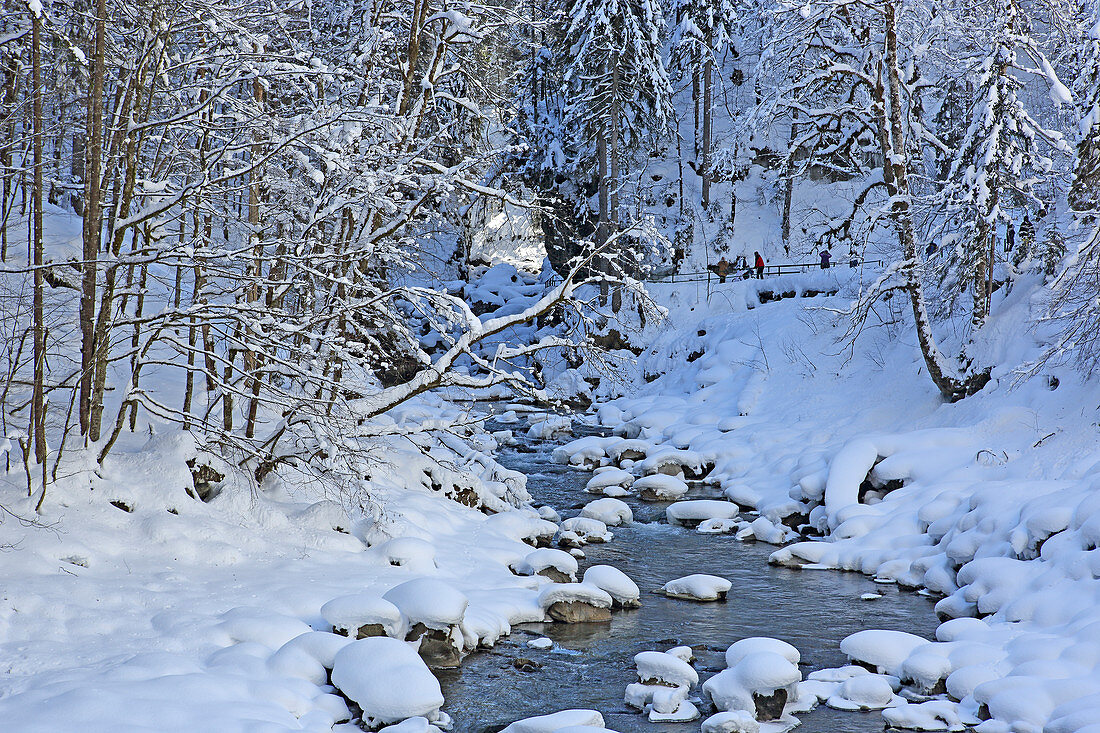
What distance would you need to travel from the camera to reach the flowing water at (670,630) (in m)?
→ 6.82

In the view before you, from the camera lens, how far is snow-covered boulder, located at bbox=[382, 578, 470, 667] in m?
7.48

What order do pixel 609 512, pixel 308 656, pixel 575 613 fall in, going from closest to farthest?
pixel 308 656 < pixel 575 613 < pixel 609 512

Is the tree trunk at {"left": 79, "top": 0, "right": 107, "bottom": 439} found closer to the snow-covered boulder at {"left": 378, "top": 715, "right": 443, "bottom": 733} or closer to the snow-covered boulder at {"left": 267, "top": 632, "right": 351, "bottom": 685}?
the snow-covered boulder at {"left": 267, "top": 632, "right": 351, "bottom": 685}

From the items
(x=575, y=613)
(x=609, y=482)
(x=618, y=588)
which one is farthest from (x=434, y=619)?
(x=609, y=482)

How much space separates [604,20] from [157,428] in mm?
21863

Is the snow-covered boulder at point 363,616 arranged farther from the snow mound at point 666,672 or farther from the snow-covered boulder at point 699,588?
the snow-covered boulder at point 699,588

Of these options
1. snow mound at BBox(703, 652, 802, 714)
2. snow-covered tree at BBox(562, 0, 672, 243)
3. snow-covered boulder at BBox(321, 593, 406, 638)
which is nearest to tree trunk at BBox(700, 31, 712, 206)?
snow-covered tree at BBox(562, 0, 672, 243)

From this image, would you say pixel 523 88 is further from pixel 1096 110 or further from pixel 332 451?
pixel 332 451

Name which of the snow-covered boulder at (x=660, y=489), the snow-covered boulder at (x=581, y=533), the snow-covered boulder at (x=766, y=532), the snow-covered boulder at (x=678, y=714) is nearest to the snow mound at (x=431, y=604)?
the snow-covered boulder at (x=678, y=714)

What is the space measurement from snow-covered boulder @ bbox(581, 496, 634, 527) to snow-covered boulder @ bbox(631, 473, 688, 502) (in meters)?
1.58

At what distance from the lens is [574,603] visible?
8.89 metres

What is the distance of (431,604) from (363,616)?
0.61m

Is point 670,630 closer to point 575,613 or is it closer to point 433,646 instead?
point 575,613

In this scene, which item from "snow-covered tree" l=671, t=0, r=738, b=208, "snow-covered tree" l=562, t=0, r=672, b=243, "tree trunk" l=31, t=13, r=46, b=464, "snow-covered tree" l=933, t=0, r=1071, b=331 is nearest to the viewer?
"tree trunk" l=31, t=13, r=46, b=464
